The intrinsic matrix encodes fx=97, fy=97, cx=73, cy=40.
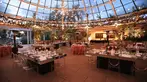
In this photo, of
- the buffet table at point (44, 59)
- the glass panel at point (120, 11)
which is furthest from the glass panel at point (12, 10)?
the glass panel at point (120, 11)

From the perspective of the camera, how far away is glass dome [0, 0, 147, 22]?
11375mm

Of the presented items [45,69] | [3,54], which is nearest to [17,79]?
[45,69]

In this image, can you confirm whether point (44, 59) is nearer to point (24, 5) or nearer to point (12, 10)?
point (12, 10)

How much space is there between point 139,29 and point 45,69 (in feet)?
36.8

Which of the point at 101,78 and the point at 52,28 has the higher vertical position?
the point at 52,28

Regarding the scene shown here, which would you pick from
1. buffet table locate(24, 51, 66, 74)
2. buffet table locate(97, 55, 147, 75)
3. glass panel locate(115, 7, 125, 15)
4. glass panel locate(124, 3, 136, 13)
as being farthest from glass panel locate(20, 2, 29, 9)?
glass panel locate(124, 3, 136, 13)

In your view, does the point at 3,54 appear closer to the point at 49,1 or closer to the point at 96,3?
the point at 49,1

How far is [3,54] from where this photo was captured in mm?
7809

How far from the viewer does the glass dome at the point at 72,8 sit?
37.3 feet

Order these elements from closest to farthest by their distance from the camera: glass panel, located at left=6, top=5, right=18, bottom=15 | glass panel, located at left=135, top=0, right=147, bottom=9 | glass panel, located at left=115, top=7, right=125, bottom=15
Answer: glass panel, located at left=135, top=0, right=147, bottom=9 < glass panel, located at left=6, top=5, right=18, bottom=15 < glass panel, located at left=115, top=7, right=125, bottom=15

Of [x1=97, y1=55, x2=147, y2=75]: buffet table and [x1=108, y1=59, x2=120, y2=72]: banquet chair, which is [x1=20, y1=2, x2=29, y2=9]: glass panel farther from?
[x1=108, y1=59, x2=120, y2=72]: banquet chair

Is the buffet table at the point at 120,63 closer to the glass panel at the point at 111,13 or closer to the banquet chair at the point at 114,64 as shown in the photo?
the banquet chair at the point at 114,64

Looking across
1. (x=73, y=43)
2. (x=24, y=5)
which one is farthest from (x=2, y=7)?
(x=73, y=43)

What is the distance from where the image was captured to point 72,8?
16094mm
